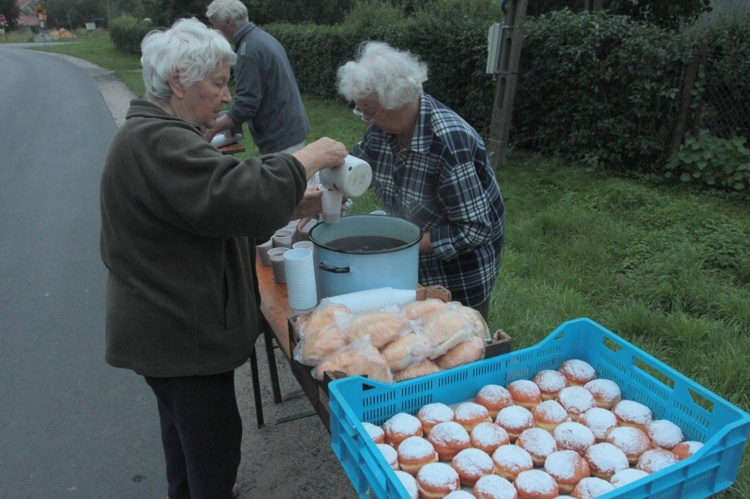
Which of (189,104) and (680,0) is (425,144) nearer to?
(189,104)

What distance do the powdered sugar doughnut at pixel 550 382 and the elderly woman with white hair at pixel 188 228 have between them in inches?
33.0

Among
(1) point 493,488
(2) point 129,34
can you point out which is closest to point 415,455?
(1) point 493,488

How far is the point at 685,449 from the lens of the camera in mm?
1286

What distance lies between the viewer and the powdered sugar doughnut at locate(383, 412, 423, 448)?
137 centimetres

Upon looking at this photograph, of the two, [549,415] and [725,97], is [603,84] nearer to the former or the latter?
[725,97]

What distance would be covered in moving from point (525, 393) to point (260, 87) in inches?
145

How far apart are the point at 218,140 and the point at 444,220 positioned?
2.96 meters

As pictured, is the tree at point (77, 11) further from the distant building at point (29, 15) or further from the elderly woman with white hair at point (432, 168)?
the elderly woman with white hair at point (432, 168)

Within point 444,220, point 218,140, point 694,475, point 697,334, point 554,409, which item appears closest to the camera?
point 694,475

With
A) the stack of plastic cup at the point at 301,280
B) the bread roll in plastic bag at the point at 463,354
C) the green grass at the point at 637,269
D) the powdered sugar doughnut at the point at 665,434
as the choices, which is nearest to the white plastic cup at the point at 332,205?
the stack of plastic cup at the point at 301,280

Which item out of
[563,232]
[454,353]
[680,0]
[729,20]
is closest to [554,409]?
[454,353]

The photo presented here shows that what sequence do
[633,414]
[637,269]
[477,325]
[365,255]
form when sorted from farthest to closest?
[637,269]
[365,255]
[477,325]
[633,414]

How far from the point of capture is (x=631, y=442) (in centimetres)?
133

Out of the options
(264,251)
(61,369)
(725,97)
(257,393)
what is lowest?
(61,369)
